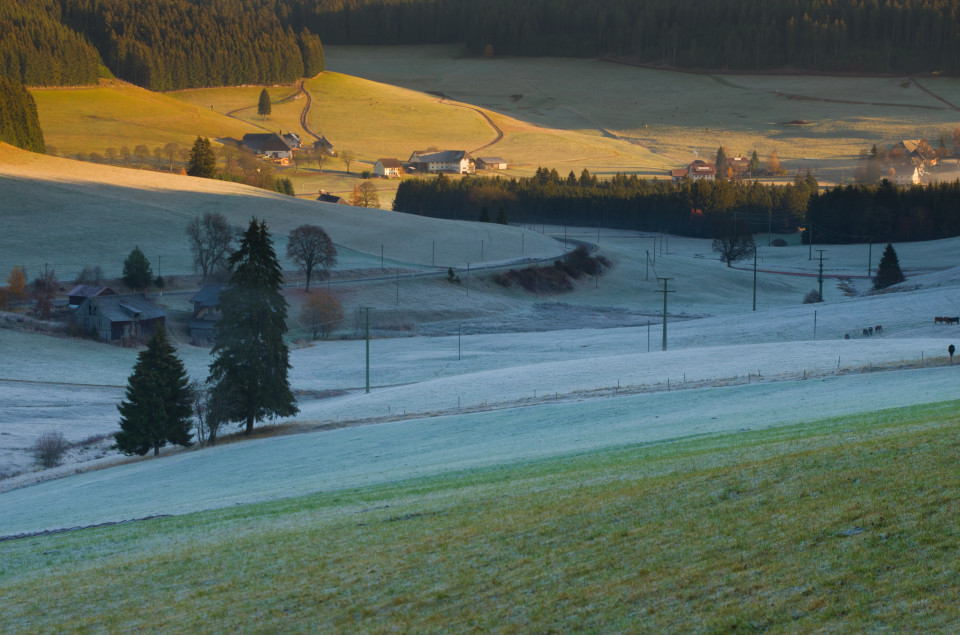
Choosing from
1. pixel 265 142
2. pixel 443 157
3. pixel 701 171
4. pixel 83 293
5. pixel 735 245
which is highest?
pixel 265 142

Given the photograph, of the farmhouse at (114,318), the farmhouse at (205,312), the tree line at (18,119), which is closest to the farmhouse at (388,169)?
the tree line at (18,119)

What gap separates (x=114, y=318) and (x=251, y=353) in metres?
32.6

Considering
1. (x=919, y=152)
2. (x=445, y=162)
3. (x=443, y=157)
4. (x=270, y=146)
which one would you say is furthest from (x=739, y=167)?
(x=270, y=146)

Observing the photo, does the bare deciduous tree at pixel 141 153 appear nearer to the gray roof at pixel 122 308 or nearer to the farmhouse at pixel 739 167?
the gray roof at pixel 122 308

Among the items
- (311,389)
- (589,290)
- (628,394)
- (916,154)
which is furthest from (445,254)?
(916,154)

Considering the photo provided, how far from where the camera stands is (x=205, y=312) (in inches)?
3059

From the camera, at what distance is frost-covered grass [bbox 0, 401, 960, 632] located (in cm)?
1136

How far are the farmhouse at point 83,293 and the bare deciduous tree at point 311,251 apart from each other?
19.2 metres

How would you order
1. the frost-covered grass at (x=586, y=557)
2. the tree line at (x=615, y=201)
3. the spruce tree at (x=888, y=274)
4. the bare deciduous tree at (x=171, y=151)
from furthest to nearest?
1. the bare deciduous tree at (x=171, y=151)
2. the tree line at (x=615, y=201)
3. the spruce tree at (x=888, y=274)
4. the frost-covered grass at (x=586, y=557)

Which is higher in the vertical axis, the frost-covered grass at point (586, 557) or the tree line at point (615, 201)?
the tree line at point (615, 201)

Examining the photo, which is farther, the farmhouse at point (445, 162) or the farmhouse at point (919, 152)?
the farmhouse at point (445, 162)

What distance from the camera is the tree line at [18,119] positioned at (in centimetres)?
13700

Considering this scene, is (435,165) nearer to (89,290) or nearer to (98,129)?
(98,129)

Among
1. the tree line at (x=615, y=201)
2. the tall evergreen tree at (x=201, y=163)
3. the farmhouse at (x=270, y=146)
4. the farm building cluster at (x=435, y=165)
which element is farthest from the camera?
the farmhouse at (x=270, y=146)
